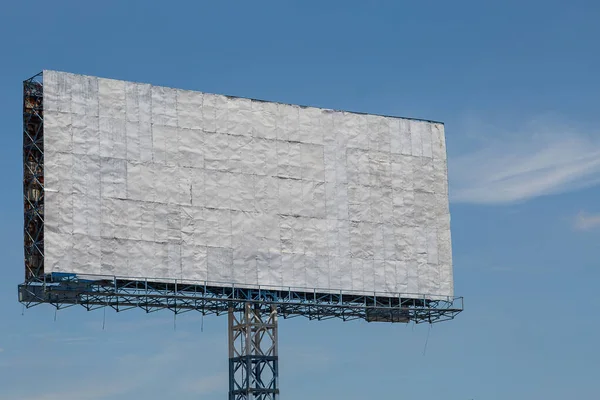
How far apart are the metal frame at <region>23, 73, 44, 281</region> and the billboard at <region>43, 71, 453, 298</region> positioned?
991 mm

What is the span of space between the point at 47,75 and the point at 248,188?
39.3 ft

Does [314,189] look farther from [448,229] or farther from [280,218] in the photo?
[448,229]

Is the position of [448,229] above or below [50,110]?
below

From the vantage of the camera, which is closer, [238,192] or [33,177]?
[33,177]

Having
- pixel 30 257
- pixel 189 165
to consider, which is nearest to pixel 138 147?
pixel 189 165

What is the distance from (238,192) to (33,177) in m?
10.8

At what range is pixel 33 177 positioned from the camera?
251 ft

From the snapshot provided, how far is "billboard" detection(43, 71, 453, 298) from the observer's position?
76562mm

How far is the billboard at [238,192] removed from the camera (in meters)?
76.6

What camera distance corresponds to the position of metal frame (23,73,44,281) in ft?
249

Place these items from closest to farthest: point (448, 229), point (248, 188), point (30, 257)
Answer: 1. point (30, 257)
2. point (248, 188)
3. point (448, 229)

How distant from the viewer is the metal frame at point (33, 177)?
75938 millimetres

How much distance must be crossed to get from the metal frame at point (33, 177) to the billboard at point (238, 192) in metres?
0.99

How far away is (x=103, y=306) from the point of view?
77500 millimetres
